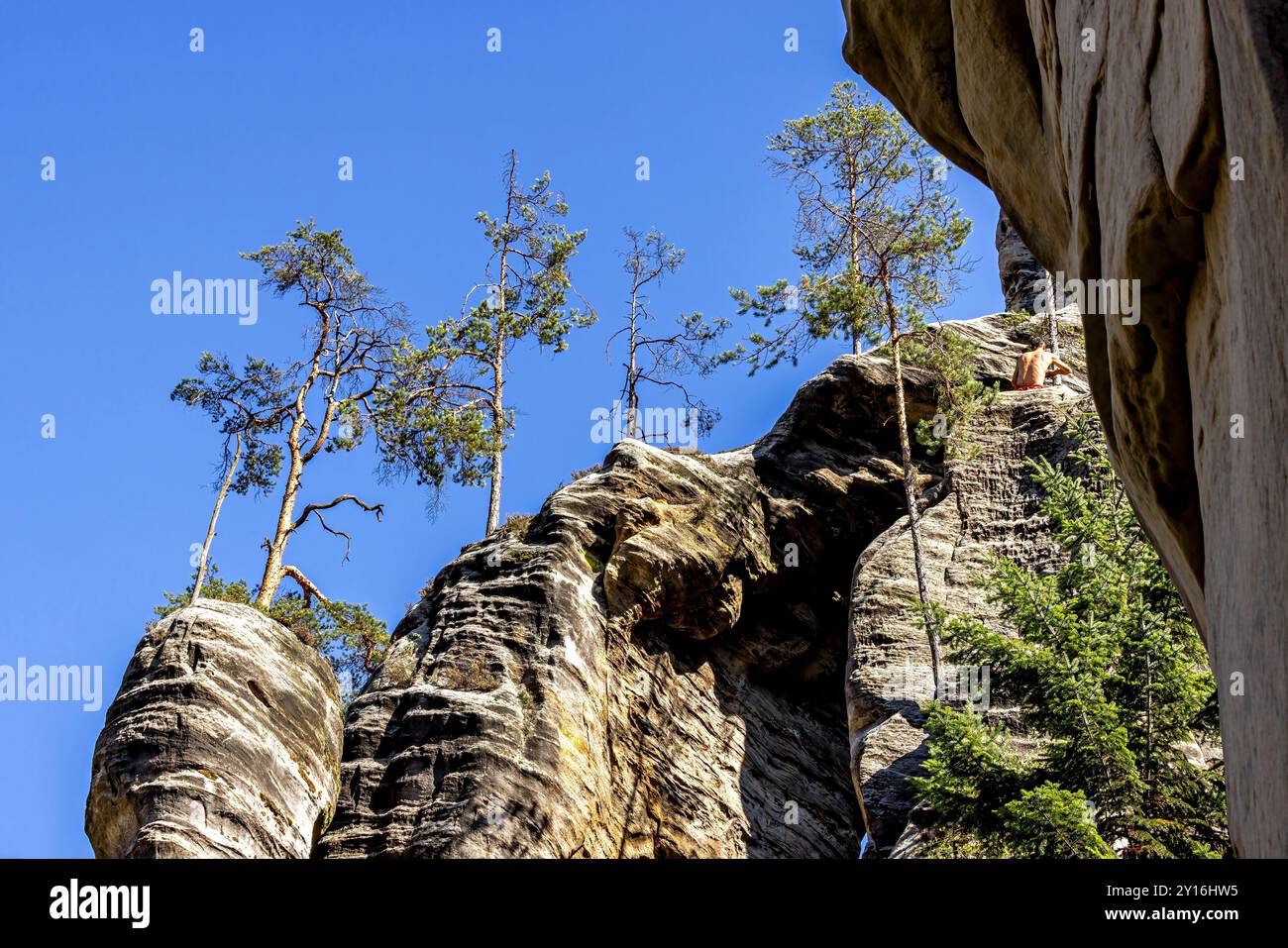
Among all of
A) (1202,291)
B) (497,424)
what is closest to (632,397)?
(497,424)

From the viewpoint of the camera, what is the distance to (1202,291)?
6.22 meters

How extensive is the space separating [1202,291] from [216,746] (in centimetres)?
1450

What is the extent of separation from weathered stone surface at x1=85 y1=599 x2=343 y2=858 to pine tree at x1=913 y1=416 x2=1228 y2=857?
887 centimetres

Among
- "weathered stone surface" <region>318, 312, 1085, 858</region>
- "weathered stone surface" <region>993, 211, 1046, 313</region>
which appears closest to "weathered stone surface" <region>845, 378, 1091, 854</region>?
"weathered stone surface" <region>318, 312, 1085, 858</region>

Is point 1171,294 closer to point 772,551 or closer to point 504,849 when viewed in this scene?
point 504,849

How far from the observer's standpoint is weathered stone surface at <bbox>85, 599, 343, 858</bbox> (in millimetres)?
16297

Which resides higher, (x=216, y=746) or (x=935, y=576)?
A: (x=935, y=576)

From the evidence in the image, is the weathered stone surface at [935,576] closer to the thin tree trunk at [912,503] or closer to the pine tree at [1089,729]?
the thin tree trunk at [912,503]

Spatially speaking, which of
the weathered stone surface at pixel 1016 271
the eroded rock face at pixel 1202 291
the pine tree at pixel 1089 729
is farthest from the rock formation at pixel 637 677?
the eroded rock face at pixel 1202 291

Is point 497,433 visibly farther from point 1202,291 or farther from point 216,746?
point 1202,291

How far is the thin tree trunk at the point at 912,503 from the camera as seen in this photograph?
2052 centimetres

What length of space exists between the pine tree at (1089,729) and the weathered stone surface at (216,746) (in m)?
8.87

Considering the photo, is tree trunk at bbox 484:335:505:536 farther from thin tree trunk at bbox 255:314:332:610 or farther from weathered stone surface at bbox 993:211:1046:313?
weathered stone surface at bbox 993:211:1046:313
